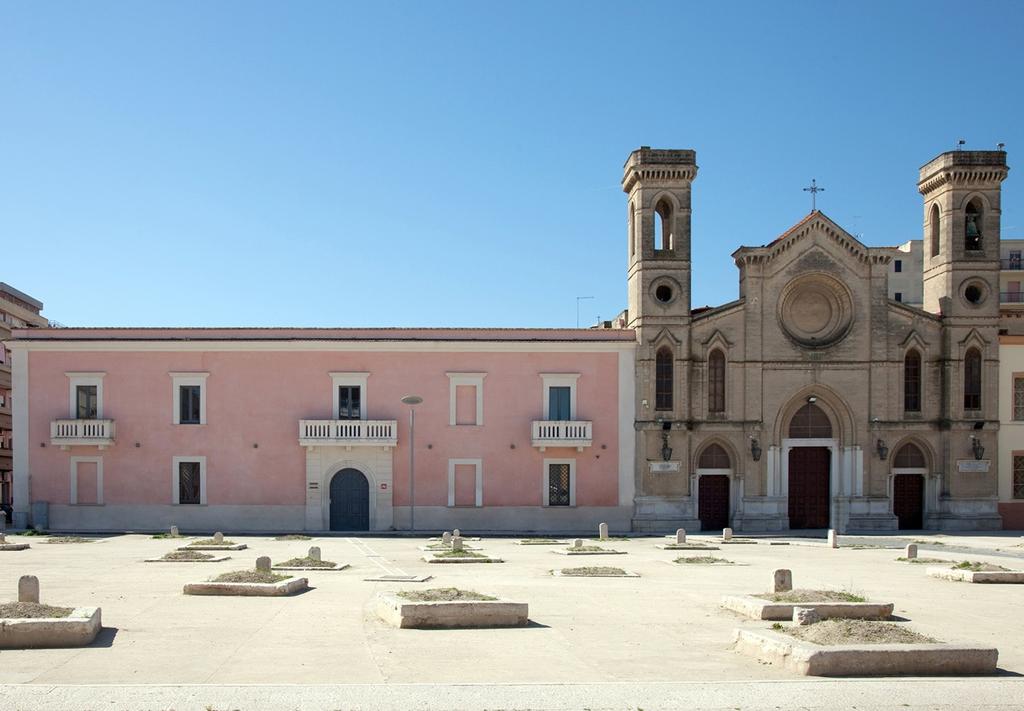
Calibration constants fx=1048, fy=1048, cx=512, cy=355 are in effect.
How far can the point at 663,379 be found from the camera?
45219 millimetres

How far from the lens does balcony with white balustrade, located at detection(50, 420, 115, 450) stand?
4353 centimetres

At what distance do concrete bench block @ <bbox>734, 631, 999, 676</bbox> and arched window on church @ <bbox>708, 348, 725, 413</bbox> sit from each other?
30.9 meters

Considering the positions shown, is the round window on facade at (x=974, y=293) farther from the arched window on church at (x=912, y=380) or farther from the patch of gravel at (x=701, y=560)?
the patch of gravel at (x=701, y=560)

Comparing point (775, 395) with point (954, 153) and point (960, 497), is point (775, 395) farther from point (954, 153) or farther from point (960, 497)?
point (954, 153)

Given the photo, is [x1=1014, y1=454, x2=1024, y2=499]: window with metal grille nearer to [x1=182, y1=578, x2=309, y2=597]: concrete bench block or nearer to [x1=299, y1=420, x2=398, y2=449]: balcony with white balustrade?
[x1=299, y1=420, x2=398, y2=449]: balcony with white balustrade

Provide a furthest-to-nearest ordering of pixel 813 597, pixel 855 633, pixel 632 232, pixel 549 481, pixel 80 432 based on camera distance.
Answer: pixel 632 232 < pixel 549 481 < pixel 80 432 < pixel 813 597 < pixel 855 633

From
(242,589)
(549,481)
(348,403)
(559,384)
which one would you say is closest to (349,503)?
(348,403)

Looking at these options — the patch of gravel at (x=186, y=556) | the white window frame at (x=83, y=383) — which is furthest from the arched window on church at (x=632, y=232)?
the patch of gravel at (x=186, y=556)

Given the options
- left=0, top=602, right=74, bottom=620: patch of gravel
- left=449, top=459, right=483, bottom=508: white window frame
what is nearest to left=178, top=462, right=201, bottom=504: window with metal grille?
left=449, top=459, right=483, bottom=508: white window frame

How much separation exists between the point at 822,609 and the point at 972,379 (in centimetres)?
3277

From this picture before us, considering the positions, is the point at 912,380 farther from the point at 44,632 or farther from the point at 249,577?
the point at 44,632

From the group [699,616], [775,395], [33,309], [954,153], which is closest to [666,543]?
[775,395]

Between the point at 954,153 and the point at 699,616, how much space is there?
34265 mm

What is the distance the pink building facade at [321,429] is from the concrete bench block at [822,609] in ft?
85.3
